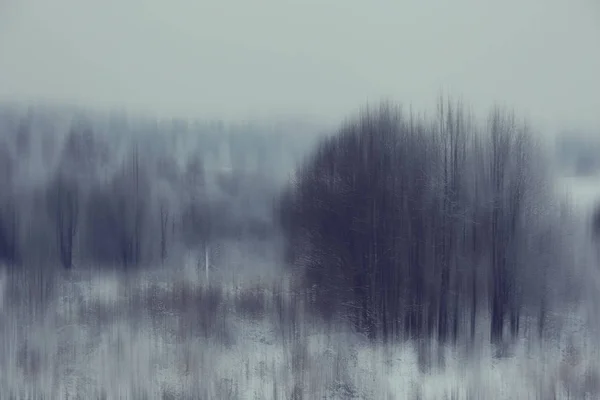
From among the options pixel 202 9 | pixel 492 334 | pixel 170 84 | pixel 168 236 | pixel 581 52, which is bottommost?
pixel 492 334

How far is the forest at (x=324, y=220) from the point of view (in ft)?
18.0

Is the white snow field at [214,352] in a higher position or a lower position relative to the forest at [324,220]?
lower

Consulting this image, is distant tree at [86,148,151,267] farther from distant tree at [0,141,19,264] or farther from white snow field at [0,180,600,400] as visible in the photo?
distant tree at [0,141,19,264]

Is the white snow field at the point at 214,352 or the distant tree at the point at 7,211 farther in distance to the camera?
the distant tree at the point at 7,211

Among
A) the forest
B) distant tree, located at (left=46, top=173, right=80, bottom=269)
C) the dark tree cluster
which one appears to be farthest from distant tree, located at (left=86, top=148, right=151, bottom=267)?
the dark tree cluster

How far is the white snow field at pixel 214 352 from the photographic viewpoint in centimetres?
546

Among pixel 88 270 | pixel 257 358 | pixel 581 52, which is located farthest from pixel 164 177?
pixel 581 52

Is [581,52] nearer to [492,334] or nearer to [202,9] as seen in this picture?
[492,334]

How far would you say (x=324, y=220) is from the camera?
5551mm

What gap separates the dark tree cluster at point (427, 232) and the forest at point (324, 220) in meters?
0.02

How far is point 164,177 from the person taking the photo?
548 cm

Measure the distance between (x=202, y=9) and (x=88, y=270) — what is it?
332cm

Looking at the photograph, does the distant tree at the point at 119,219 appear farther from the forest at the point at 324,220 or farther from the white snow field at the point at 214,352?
the white snow field at the point at 214,352

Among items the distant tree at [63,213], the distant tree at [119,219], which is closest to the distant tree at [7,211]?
the distant tree at [63,213]
